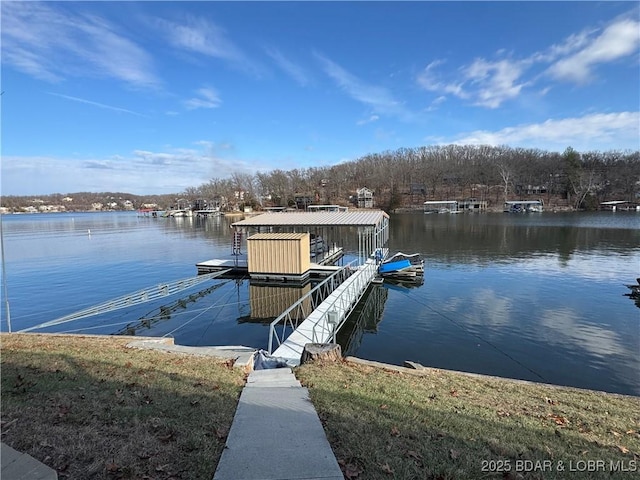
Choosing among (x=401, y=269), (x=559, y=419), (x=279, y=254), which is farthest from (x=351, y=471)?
(x=401, y=269)

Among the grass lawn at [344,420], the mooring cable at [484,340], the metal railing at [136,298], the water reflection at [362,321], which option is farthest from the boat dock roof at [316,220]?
the grass lawn at [344,420]

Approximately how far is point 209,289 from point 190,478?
62.4ft

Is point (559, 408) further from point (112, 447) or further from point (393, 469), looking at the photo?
point (112, 447)

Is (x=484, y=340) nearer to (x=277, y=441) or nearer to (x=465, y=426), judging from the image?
(x=465, y=426)

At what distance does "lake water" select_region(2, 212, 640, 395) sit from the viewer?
11.6 m

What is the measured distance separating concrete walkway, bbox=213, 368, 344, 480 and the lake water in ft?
22.8

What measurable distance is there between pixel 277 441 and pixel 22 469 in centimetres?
224

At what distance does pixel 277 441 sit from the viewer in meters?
4.03

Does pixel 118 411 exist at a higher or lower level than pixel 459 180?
lower

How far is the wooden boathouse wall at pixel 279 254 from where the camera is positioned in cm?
2228

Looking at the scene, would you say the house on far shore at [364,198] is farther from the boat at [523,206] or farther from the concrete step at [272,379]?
the concrete step at [272,379]

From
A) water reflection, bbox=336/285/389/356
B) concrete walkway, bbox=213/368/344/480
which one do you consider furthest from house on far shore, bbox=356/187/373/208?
Answer: concrete walkway, bbox=213/368/344/480

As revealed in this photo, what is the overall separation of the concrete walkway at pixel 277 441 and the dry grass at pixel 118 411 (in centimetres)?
17

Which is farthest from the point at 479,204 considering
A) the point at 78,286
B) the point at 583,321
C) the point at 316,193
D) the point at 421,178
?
the point at 78,286
